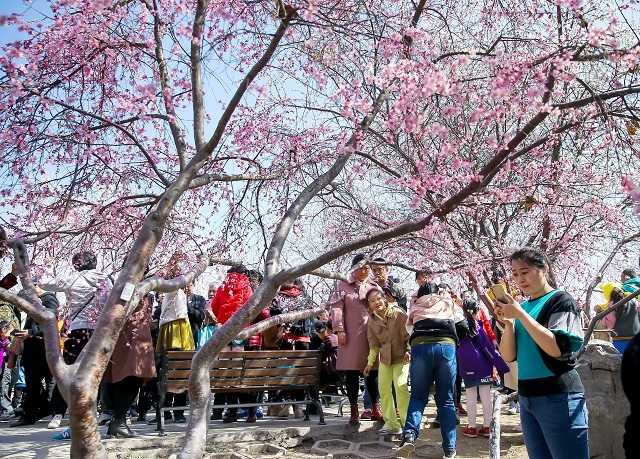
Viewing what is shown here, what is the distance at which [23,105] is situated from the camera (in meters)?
5.45

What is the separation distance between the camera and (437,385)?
6.19 m

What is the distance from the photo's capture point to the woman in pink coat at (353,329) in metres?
7.21

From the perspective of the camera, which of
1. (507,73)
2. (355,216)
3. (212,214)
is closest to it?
(507,73)

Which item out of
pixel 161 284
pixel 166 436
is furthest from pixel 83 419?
pixel 166 436

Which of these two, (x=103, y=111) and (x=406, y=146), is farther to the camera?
(x=406, y=146)

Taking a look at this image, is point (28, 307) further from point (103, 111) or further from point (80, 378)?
point (103, 111)

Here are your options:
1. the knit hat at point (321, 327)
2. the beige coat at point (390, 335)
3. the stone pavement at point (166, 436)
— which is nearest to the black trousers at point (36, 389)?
the stone pavement at point (166, 436)

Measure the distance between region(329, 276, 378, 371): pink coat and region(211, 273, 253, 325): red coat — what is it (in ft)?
3.85

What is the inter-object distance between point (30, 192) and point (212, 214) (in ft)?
6.94

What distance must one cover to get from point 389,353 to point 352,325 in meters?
0.74

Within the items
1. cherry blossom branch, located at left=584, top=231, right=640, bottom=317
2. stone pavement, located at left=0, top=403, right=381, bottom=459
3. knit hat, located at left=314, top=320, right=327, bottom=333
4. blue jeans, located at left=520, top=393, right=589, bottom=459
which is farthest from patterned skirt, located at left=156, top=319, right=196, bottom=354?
cherry blossom branch, located at left=584, top=231, right=640, bottom=317

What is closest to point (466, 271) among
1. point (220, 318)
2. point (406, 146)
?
point (406, 146)

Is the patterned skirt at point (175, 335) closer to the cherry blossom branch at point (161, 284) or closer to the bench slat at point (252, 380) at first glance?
the bench slat at point (252, 380)

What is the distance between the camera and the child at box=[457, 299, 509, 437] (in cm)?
724
